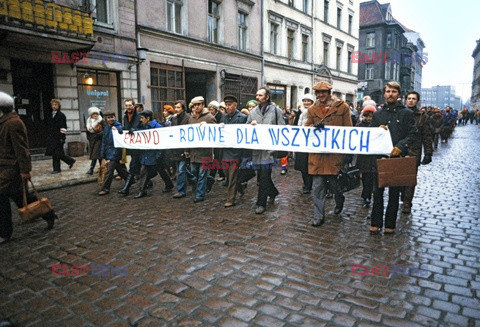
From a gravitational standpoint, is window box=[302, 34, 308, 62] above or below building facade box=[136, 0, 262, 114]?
above

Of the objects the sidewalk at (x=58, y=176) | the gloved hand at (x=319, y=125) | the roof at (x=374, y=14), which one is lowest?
the sidewalk at (x=58, y=176)

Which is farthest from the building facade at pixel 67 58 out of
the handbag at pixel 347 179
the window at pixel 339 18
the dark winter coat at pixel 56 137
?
the window at pixel 339 18

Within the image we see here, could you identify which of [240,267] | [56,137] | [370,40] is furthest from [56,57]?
[370,40]

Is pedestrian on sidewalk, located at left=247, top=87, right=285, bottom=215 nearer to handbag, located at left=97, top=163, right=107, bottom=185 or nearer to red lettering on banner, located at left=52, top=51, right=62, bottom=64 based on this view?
handbag, located at left=97, top=163, right=107, bottom=185

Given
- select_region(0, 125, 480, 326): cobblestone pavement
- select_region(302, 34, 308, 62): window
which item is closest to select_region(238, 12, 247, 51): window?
select_region(302, 34, 308, 62): window

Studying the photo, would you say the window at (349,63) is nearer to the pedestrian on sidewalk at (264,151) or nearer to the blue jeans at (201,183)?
the pedestrian on sidewalk at (264,151)

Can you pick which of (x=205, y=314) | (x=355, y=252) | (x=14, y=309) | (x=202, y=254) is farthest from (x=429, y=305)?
(x=14, y=309)

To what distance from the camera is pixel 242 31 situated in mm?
21766

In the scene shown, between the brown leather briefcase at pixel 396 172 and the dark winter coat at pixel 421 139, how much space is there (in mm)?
1635

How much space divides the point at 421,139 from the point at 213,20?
15.8 meters

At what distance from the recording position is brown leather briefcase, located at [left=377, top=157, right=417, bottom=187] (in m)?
4.52

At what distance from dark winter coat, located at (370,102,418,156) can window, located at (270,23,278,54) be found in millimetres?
20577

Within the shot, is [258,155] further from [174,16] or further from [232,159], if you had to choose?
[174,16]

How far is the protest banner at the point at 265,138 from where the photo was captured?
5.29 meters
